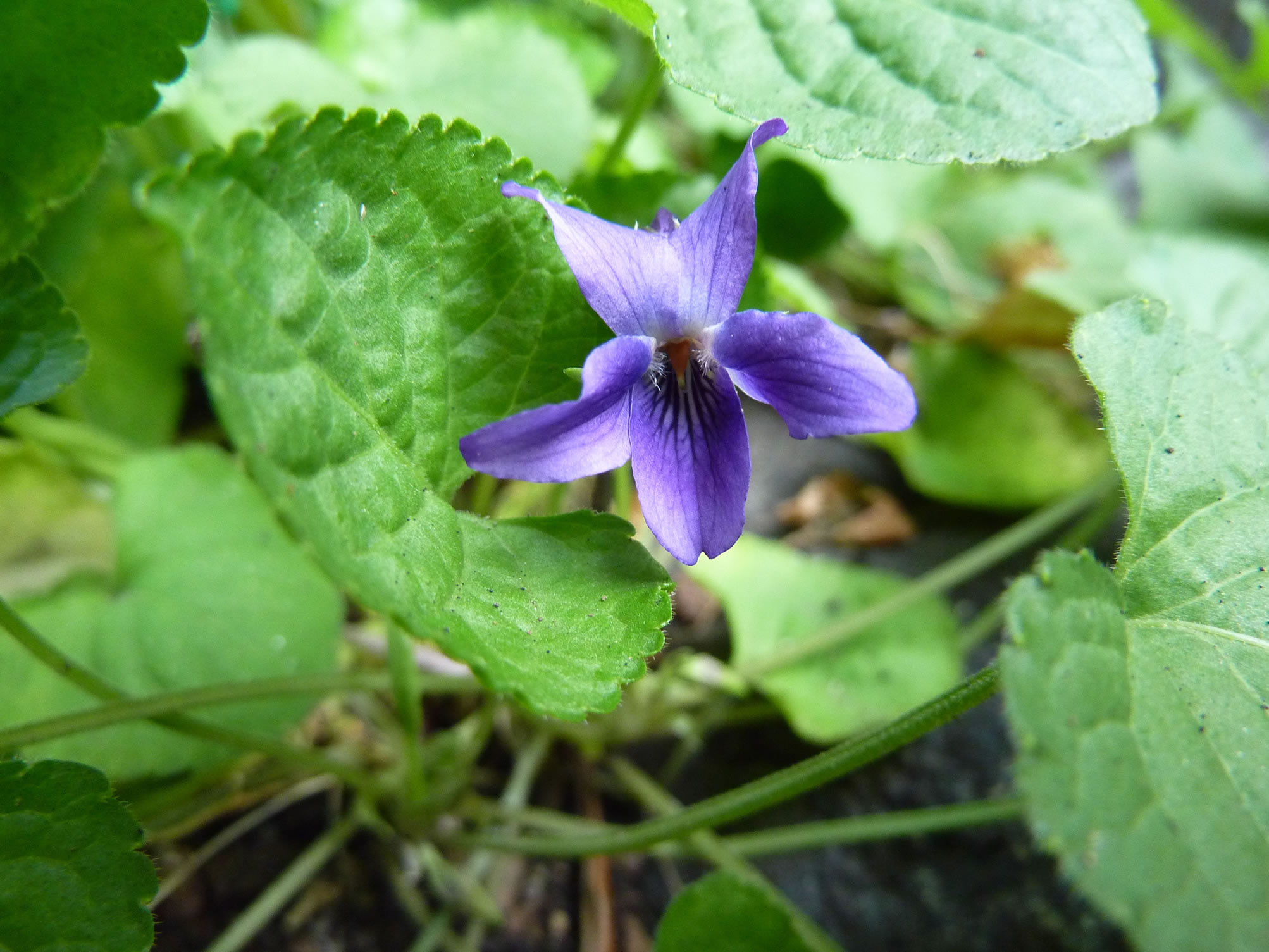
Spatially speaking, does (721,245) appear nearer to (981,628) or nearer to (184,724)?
(184,724)

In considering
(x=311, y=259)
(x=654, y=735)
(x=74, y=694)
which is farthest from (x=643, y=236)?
(x=654, y=735)

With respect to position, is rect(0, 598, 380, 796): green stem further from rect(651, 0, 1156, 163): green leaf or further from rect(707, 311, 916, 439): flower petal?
rect(651, 0, 1156, 163): green leaf

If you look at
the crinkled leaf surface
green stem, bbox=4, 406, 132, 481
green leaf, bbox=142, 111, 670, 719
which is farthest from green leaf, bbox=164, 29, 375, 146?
the crinkled leaf surface

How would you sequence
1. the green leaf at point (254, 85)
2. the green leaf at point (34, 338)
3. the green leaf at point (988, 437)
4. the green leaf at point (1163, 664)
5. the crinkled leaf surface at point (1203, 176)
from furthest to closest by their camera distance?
the crinkled leaf surface at point (1203, 176) < the green leaf at point (988, 437) < the green leaf at point (254, 85) < the green leaf at point (34, 338) < the green leaf at point (1163, 664)

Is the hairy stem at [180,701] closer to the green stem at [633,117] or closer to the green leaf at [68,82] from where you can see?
the green leaf at [68,82]

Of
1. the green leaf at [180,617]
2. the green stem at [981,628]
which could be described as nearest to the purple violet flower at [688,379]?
the green leaf at [180,617]

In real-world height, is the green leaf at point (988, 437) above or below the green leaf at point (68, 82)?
below
